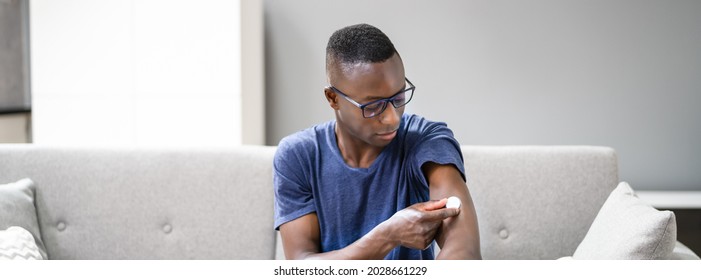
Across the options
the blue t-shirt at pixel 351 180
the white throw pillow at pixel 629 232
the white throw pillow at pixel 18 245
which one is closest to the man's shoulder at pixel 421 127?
the blue t-shirt at pixel 351 180

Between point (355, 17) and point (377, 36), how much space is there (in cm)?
169

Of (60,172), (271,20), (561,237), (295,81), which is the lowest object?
(561,237)

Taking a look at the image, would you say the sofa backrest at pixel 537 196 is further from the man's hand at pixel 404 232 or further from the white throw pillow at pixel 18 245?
the white throw pillow at pixel 18 245

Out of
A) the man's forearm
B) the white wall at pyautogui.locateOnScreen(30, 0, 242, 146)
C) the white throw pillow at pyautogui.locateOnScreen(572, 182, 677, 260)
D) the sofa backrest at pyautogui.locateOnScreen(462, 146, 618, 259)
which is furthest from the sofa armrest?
the white wall at pyautogui.locateOnScreen(30, 0, 242, 146)

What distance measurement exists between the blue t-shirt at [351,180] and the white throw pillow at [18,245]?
65cm

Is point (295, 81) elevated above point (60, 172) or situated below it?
above

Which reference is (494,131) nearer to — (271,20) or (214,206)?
(271,20)

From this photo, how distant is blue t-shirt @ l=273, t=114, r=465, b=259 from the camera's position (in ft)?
3.59

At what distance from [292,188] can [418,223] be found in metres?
0.28

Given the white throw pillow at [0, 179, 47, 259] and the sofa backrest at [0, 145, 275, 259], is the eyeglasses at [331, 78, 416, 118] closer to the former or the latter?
Answer: the sofa backrest at [0, 145, 275, 259]

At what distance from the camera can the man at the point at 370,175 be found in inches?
38.2

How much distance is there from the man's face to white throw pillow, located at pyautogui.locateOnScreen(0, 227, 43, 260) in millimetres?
845

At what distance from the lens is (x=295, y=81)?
8.86 feet
